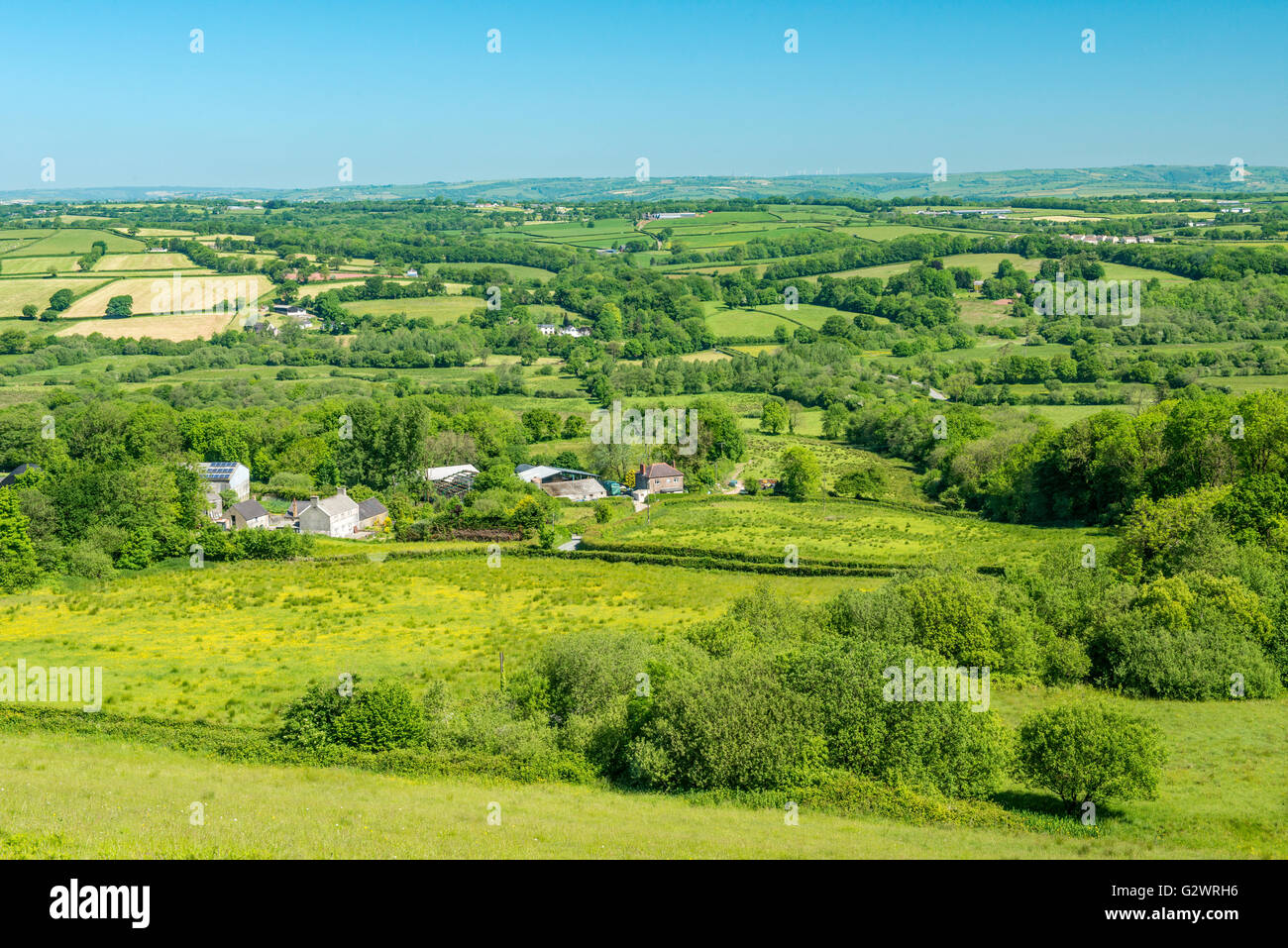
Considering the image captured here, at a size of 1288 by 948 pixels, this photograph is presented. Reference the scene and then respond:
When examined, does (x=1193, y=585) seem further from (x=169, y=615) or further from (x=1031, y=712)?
(x=169, y=615)

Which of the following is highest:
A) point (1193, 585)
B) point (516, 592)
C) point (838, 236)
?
point (838, 236)

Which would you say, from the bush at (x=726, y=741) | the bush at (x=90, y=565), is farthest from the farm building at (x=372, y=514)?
the bush at (x=726, y=741)

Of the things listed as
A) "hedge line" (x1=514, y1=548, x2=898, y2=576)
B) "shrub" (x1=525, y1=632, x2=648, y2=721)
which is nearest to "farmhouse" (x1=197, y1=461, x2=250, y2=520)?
"hedge line" (x1=514, y1=548, x2=898, y2=576)

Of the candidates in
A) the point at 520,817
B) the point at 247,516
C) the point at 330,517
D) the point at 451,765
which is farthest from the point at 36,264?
the point at 520,817

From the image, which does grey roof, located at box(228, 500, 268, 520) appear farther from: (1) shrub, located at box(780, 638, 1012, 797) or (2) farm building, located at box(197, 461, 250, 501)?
(1) shrub, located at box(780, 638, 1012, 797)

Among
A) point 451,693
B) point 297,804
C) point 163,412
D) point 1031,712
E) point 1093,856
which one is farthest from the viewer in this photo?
point 163,412

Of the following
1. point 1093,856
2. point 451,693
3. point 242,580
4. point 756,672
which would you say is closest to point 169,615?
point 242,580
